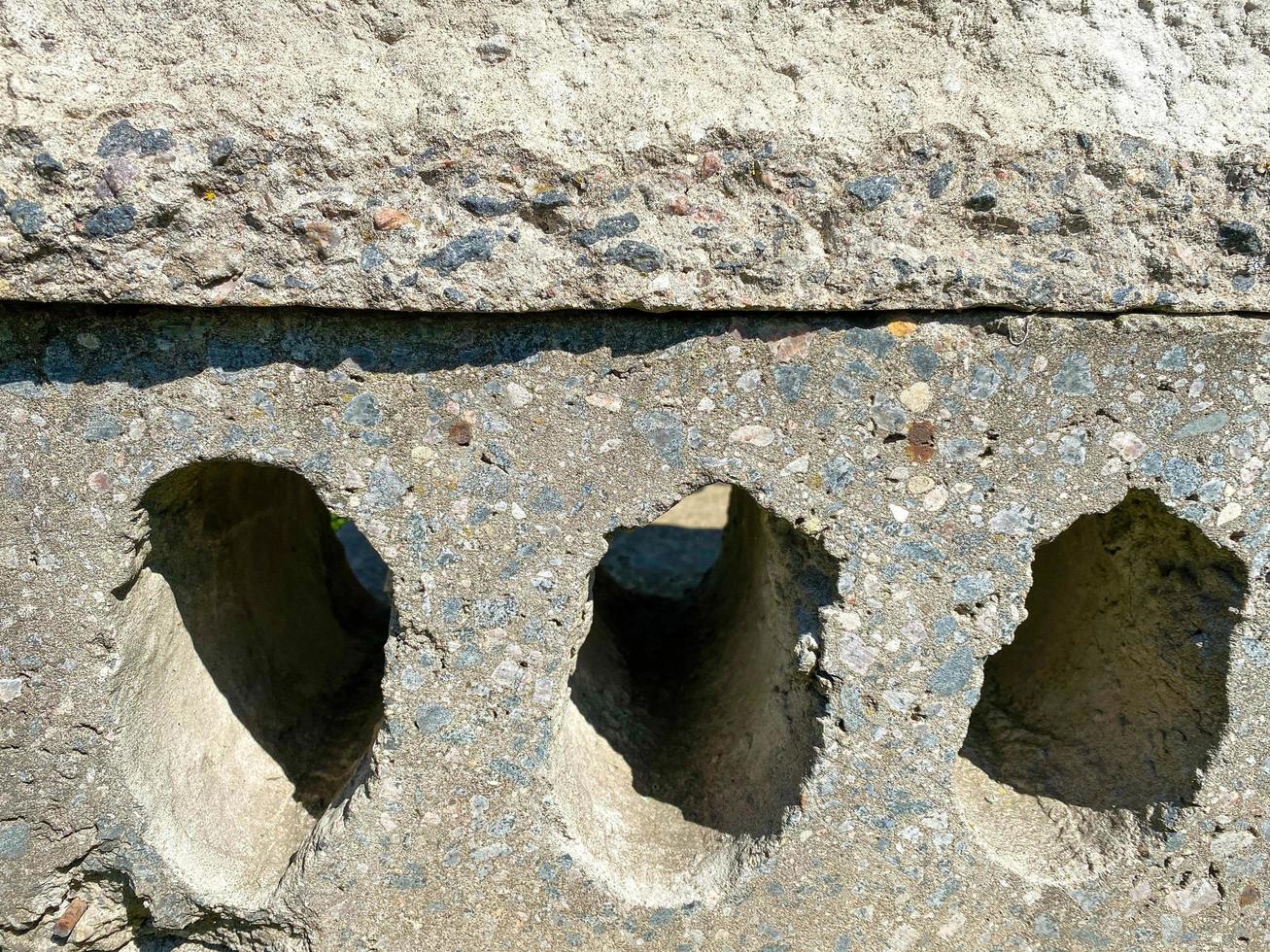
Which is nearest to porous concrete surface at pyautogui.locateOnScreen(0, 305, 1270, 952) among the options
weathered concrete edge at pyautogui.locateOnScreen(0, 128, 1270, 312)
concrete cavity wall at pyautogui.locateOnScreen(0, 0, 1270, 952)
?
concrete cavity wall at pyautogui.locateOnScreen(0, 0, 1270, 952)

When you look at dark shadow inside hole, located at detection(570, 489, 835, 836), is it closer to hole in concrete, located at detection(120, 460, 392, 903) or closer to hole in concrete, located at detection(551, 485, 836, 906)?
hole in concrete, located at detection(551, 485, 836, 906)

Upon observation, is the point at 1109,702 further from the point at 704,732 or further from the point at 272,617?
the point at 272,617

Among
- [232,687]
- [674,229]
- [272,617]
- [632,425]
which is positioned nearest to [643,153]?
[674,229]

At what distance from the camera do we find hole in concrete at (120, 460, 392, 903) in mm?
2322

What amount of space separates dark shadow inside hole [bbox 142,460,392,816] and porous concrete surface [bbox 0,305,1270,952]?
42 millimetres

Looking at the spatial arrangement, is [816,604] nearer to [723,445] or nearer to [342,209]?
[723,445]

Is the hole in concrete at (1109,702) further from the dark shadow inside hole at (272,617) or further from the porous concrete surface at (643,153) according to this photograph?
the dark shadow inside hole at (272,617)

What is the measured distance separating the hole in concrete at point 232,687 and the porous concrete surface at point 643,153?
65 cm

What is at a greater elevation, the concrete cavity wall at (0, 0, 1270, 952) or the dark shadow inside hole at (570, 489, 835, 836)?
the concrete cavity wall at (0, 0, 1270, 952)

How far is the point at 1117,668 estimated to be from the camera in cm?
261

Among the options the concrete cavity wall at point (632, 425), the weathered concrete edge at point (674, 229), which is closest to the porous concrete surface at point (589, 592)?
the concrete cavity wall at point (632, 425)

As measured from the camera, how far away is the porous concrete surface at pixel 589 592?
2029 millimetres

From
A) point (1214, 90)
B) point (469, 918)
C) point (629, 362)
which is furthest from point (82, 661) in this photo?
point (1214, 90)

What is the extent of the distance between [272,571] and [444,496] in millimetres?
1323
